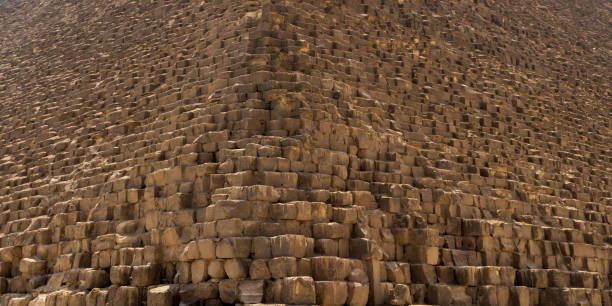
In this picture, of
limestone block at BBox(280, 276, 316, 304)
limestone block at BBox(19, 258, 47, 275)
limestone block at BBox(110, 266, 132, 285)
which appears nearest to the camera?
limestone block at BBox(280, 276, 316, 304)

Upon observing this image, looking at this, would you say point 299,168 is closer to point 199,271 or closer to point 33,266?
point 199,271

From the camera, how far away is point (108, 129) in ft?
33.7

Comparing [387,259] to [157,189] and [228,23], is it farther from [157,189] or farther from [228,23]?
[228,23]

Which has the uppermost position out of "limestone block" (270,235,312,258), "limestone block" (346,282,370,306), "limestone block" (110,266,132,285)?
"limestone block" (270,235,312,258)

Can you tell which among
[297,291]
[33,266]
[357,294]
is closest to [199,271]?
[297,291]

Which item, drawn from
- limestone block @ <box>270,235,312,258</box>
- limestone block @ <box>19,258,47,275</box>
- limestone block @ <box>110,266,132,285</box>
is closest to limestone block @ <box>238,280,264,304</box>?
limestone block @ <box>270,235,312,258</box>

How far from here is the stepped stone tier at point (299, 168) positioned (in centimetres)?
698

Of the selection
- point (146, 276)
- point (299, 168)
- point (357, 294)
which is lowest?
point (357, 294)

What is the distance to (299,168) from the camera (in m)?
7.50

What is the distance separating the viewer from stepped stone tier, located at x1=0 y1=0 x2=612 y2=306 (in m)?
6.98

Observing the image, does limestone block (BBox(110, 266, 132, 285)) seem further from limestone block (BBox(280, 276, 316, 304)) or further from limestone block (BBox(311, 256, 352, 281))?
limestone block (BBox(311, 256, 352, 281))

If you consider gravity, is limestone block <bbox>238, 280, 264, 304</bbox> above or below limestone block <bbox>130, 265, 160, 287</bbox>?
below

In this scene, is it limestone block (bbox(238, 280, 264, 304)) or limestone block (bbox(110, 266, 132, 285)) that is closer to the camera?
limestone block (bbox(238, 280, 264, 304))

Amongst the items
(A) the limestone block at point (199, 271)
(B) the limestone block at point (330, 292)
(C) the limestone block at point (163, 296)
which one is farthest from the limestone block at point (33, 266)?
(B) the limestone block at point (330, 292)
